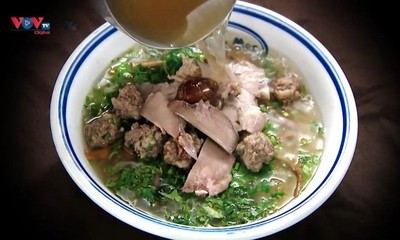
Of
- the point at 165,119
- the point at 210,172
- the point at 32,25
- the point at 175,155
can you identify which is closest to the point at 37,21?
the point at 32,25

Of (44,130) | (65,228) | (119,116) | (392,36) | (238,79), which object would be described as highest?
(392,36)

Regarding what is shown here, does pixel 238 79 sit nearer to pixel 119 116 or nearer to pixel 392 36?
pixel 119 116

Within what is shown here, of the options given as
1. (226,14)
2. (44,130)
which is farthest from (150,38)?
(44,130)

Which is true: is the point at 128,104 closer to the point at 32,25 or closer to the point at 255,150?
the point at 255,150

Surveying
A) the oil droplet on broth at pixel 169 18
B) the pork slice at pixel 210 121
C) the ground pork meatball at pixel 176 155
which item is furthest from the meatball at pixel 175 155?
the oil droplet on broth at pixel 169 18

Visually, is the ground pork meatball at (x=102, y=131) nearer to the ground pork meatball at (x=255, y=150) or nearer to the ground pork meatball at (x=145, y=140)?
the ground pork meatball at (x=145, y=140)
